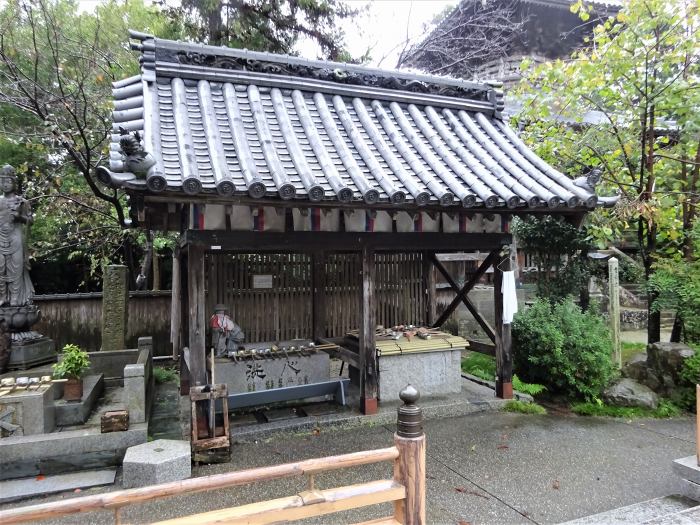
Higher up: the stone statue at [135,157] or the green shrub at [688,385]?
the stone statue at [135,157]

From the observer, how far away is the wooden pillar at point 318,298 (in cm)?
938

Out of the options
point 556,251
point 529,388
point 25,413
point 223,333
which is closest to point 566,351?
point 529,388

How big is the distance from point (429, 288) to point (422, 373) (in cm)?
261

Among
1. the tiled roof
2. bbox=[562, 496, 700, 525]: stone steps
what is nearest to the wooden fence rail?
bbox=[562, 496, 700, 525]: stone steps

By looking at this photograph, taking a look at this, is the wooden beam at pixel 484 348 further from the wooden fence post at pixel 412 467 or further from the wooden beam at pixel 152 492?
the wooden beam at pixel 152 492

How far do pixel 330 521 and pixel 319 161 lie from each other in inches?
179

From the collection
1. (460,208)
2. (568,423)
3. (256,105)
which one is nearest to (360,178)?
(460,208)

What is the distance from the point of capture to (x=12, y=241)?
26.9 ft

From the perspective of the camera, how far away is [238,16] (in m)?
13.4

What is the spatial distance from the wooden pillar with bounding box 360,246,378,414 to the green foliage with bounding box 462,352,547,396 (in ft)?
10.3

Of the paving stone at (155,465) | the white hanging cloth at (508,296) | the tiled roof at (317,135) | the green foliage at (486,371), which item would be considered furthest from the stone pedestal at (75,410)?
the green foliage at (486,371)

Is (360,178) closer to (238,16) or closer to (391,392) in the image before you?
(391,392)

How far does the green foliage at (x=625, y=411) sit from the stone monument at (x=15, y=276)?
978 cm

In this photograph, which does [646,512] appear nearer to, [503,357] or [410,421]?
[410,421]
